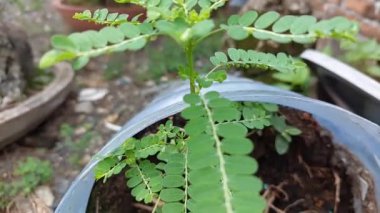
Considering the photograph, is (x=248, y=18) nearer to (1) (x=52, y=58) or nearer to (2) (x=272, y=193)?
(1) (x=52, y=58)

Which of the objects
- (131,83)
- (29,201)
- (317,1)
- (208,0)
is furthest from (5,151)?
(317,1)

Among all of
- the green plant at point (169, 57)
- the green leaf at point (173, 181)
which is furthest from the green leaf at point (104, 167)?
the green plant at point (169, 57)

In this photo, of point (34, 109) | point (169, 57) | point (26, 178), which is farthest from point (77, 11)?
point (26, 178)

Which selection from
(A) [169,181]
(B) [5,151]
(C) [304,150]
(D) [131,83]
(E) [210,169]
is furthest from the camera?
(D) [131,83]

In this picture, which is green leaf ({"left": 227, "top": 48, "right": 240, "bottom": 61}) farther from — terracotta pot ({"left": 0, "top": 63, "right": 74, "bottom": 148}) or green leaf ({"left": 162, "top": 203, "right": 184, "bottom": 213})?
terracotta pot ({"left": 0, "top": 63, "right": 74, "bottom": 148})

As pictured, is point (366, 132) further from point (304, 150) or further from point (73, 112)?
point (73, 112)

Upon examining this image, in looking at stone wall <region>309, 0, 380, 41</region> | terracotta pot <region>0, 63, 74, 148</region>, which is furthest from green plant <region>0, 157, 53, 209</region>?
stone wall <region>309, 0, 380, 41</region>

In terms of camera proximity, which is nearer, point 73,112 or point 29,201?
point 29,201
